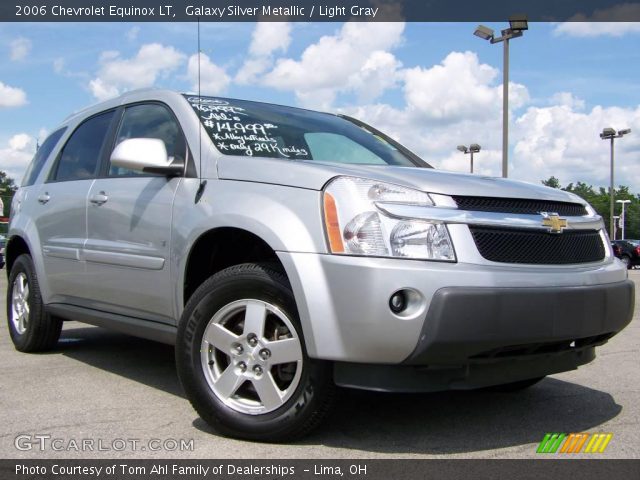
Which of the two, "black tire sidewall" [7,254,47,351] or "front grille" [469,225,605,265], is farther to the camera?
"black tire sidewall" [7,254,47,351]

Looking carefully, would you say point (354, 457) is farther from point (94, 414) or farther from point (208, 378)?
point (94, 414)

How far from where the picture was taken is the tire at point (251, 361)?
3049 mm

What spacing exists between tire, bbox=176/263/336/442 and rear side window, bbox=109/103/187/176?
0.98 meters

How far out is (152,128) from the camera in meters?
4.36

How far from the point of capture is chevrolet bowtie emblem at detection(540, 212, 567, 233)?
3250mm

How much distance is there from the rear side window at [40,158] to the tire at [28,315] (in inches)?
24.8

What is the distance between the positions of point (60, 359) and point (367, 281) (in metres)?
3.23

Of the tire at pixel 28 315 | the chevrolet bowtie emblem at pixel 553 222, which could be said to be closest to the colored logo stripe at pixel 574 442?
the chevrolet bowtie emblem at pixel 553 222

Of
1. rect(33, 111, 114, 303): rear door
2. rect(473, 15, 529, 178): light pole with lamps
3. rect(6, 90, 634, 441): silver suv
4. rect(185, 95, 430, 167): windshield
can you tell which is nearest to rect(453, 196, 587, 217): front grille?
rect(6, 90, 634, 441): silver suv

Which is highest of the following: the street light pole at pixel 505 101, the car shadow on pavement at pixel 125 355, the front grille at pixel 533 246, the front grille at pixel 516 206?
the street light pole at pixel 505 101

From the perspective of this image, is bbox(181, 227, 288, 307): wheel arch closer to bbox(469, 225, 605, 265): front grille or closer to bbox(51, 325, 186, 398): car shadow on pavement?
bbox(51, 325, 186, 398): car shadow on pavement

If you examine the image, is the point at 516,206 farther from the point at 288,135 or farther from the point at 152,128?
the point at 152,128

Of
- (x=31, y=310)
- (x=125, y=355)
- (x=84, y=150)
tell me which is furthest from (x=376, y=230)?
(x=31, y=310)

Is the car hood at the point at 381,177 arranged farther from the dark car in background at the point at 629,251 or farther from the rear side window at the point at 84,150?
the dark car in background at the point at 629,251
